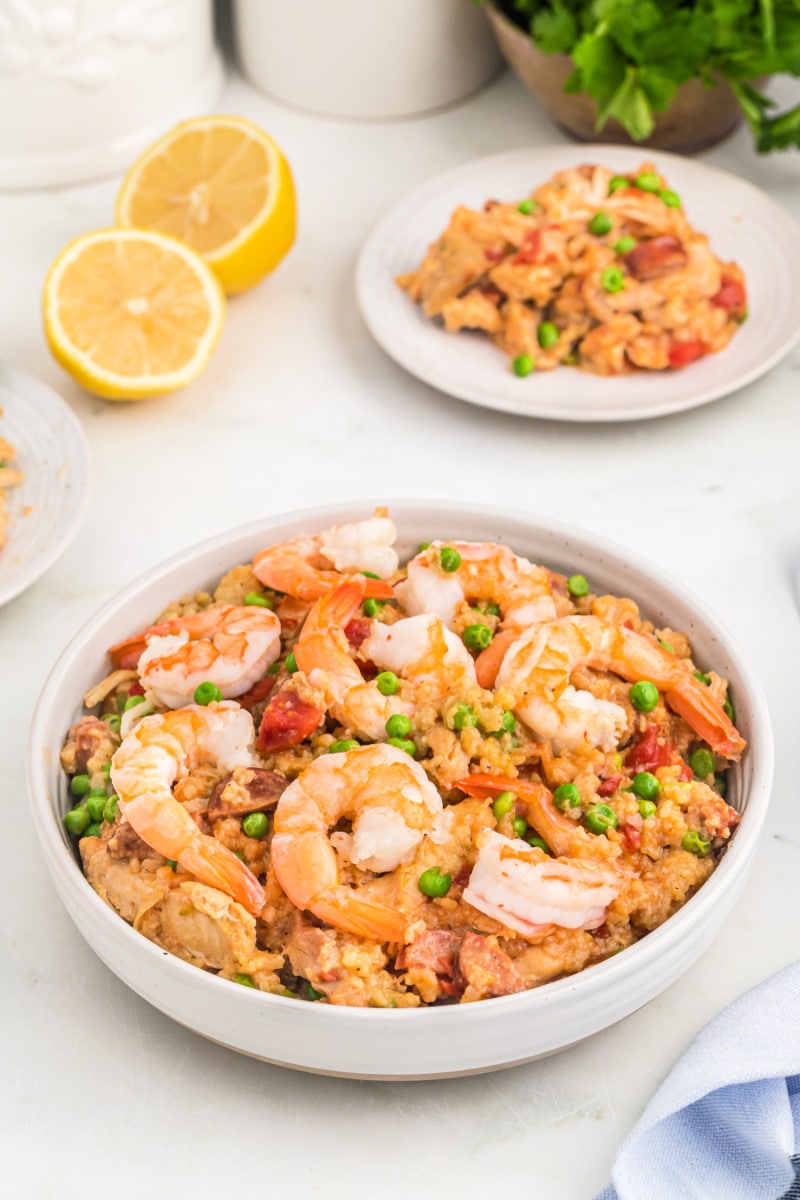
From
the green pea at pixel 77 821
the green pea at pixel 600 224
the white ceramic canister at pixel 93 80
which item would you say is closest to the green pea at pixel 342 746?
the green pea at pixel 77 821

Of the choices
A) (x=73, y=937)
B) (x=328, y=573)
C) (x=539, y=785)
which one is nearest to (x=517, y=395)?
(x=328, y=573)

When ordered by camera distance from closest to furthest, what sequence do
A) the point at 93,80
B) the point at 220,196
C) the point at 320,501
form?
the point at 320,501 < the point at 220,196 < the point at 93,80

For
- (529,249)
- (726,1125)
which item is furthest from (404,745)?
(529,249)

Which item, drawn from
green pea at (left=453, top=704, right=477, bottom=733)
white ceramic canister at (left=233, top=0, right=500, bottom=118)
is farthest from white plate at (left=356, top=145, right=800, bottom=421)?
green pea at (left=453, top=704, right=477, bottom=733)

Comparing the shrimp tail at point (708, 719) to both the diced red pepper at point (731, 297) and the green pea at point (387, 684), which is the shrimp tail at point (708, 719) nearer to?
the green pea at point (387, 684)

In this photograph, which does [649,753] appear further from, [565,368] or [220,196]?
[220,196]

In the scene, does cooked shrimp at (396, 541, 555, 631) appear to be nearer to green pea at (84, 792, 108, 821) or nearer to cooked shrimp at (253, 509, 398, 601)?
cooked shrimp at (253, 509, 398, 601)

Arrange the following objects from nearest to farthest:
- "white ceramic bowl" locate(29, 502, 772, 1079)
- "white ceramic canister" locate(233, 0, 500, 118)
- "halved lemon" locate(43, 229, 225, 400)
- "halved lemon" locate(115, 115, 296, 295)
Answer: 1. "white ceramic bowl" locate(29, 502, 772, 1079)
2. "halved lemon" locate(43, 229, 225, 400)
3. "halved lemon" locate(115, 115, 296, 295)
4. "white ceramic canister" locate(233, 0, 500, 118)
